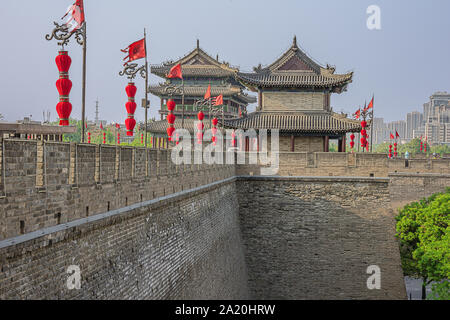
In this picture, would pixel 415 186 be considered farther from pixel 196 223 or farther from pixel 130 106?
pixel 130 106

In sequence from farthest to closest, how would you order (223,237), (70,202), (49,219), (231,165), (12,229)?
(231,165)
(223,237)
(70,202)
(49,219)
(12,229)

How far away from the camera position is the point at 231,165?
21.6m

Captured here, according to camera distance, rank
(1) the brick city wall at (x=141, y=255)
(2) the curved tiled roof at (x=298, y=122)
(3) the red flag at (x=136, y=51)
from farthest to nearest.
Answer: (2) the curved tiled roof at (x=298, y=122)
(3) the red flag at (x=136, y=51)
(1) the brick city wall at (x=141, y=255)

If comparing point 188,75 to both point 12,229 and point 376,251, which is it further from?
point 12,229

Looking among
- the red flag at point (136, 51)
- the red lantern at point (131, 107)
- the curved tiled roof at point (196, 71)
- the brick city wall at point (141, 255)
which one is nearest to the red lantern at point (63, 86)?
the brick city wall at point (141, 255)

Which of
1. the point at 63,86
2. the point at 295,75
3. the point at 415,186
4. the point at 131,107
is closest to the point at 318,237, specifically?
the point at 415,186

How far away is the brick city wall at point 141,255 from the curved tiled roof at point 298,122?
666cm

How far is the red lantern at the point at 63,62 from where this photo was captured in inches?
364

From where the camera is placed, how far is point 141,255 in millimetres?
10297

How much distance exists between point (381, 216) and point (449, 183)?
15.0ft

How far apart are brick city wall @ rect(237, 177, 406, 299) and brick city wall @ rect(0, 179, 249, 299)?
8.67 ft

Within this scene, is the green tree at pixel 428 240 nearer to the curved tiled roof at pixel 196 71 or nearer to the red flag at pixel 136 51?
the red flag at pixel 136 51

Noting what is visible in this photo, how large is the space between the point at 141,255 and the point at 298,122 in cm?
1644
